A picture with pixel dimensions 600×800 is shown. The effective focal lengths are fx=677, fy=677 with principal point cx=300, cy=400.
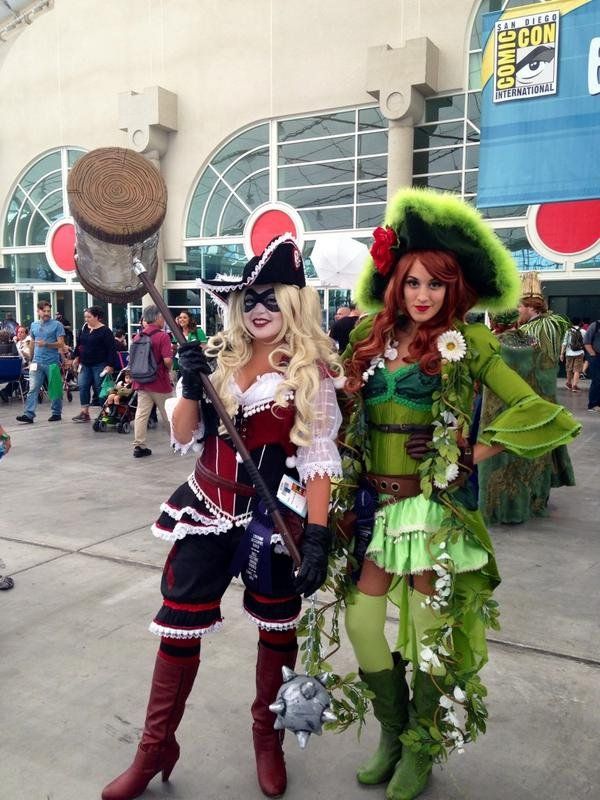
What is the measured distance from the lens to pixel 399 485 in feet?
6.77

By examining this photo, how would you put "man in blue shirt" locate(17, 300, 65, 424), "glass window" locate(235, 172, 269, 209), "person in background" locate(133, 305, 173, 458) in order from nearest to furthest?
"person in background" locate(133, 305, 173, 458) → "man in blue shirt" locate(17, 300, 65, 424) → "glass window" locate(235, 172, 269, 209)

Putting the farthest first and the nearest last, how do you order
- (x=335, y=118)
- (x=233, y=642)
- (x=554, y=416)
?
(x=335, y=118) < (x=233, y=642) < (x=554, y=416)

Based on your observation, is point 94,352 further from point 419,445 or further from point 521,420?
point 521,420

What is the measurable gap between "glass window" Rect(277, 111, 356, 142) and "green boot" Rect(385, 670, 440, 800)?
1510 cm

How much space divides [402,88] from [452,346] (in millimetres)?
13412

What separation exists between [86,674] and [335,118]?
1493cm

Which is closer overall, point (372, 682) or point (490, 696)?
point (372, 682)

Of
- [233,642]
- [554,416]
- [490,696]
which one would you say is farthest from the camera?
[233,642]

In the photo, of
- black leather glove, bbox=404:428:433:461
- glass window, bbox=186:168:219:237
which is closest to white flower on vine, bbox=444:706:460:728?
black leather glove, bbox=404:428:433:461

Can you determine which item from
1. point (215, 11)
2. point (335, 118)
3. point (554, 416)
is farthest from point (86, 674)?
point (215, 11)

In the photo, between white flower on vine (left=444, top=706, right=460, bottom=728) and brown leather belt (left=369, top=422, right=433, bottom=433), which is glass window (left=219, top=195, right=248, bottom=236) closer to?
brown leather belt (left=369, top=422, right=433, bottom=433)

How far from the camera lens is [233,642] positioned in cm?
308

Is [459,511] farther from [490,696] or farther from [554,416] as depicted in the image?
[490,696]

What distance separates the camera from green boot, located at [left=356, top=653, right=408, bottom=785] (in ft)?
6.89
